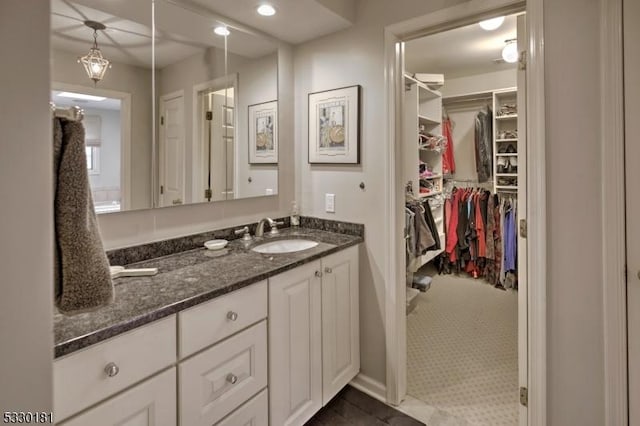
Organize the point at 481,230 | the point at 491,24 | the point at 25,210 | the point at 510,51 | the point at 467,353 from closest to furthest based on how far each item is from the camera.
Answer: the point at 25,210
the point at 467,353
the point at 491,24
the point at 510,51
the point at 481,230

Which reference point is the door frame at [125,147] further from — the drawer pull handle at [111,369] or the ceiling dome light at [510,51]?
the ceiling dome light at [510,51]

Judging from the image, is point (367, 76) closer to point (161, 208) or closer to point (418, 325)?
point (161, 208)

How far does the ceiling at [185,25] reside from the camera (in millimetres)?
1399

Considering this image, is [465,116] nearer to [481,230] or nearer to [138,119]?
[481,230]

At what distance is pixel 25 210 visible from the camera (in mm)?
459

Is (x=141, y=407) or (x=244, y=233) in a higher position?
(x=244, y=233)

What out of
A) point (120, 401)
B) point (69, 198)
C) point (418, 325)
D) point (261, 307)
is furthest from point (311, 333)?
point (418, 325)

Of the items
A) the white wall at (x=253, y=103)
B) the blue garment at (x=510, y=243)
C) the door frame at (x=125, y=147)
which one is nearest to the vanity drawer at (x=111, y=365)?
the door frame at (x=125, y=147)

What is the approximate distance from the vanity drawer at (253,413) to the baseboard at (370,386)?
0.83 m

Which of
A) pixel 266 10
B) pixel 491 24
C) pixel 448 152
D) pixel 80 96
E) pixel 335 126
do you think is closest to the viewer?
pixel 80 96

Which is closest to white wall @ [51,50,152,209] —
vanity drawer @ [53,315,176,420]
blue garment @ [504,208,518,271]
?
vanity drawer @ [53,315,176,420]

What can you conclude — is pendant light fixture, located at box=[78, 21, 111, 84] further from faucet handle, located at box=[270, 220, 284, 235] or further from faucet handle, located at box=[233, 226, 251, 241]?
faucet handle, located at box=[270, 220, 284, 235]

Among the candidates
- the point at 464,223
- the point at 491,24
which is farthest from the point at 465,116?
the point at 491,24

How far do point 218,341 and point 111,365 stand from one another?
1.24 feet
